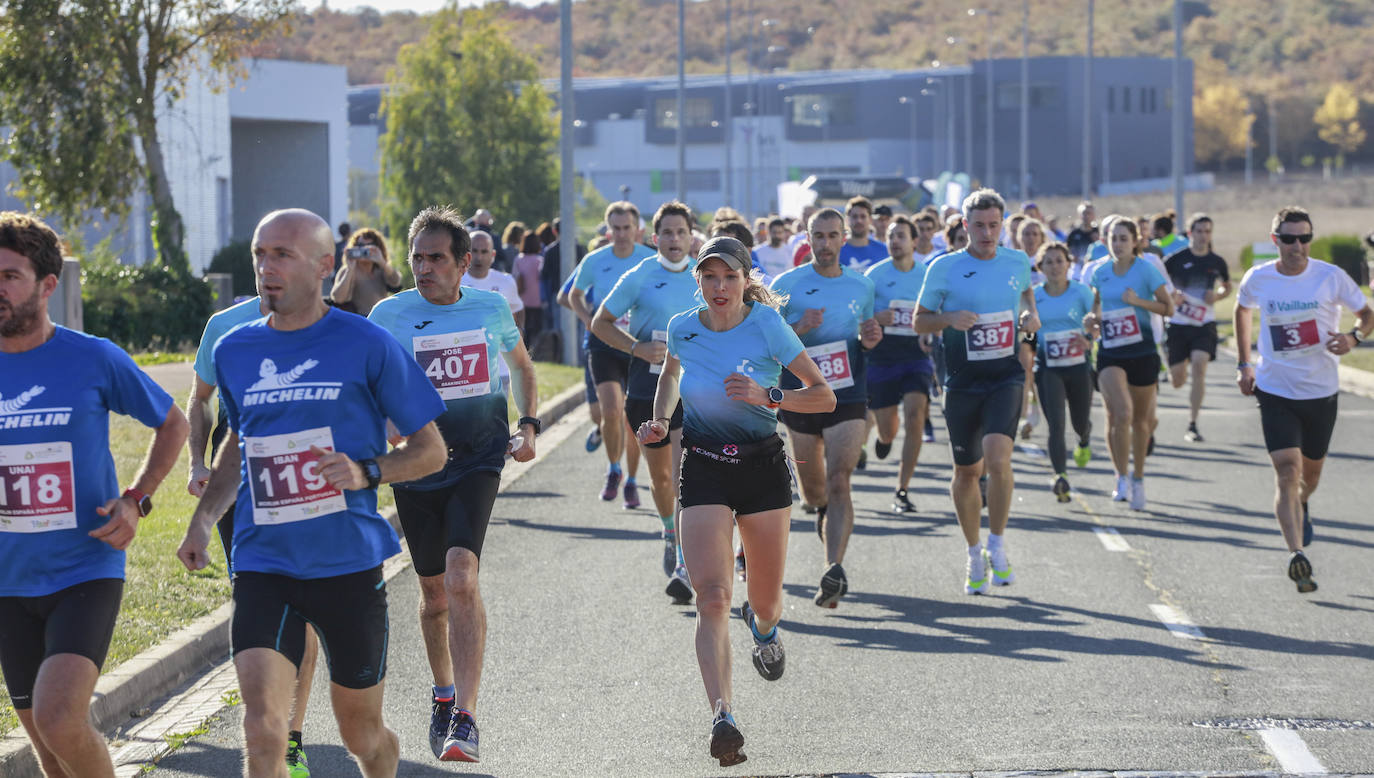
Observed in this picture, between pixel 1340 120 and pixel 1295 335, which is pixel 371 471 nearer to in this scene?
pixel 1295 335

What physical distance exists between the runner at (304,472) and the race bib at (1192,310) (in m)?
12.9

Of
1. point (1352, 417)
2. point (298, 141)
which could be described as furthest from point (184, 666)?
point (298, 141)

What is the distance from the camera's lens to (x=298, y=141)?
52.8m

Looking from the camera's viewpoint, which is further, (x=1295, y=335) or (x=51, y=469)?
(x=1295, y=335)

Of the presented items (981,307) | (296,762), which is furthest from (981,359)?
(296,762)

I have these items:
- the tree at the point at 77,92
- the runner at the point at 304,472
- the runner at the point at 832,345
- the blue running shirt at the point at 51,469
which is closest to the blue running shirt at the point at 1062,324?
the runner at the point at 832,345

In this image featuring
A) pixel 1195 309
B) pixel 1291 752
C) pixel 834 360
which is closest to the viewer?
pixel 1291 752

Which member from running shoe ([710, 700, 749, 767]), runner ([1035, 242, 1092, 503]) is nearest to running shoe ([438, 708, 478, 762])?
running shoe ([710, 700, 749, 767])

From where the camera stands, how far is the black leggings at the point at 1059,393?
12.8m

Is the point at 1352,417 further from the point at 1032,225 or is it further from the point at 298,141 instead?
the point at 298,141

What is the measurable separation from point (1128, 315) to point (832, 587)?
5.30 meters

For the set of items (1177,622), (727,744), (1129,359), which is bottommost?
(1177,622)

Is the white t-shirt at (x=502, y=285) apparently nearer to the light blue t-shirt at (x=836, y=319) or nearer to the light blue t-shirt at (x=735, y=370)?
the light blue t-shirt at (x=836, y=319)

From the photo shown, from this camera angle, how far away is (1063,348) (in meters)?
12.8
